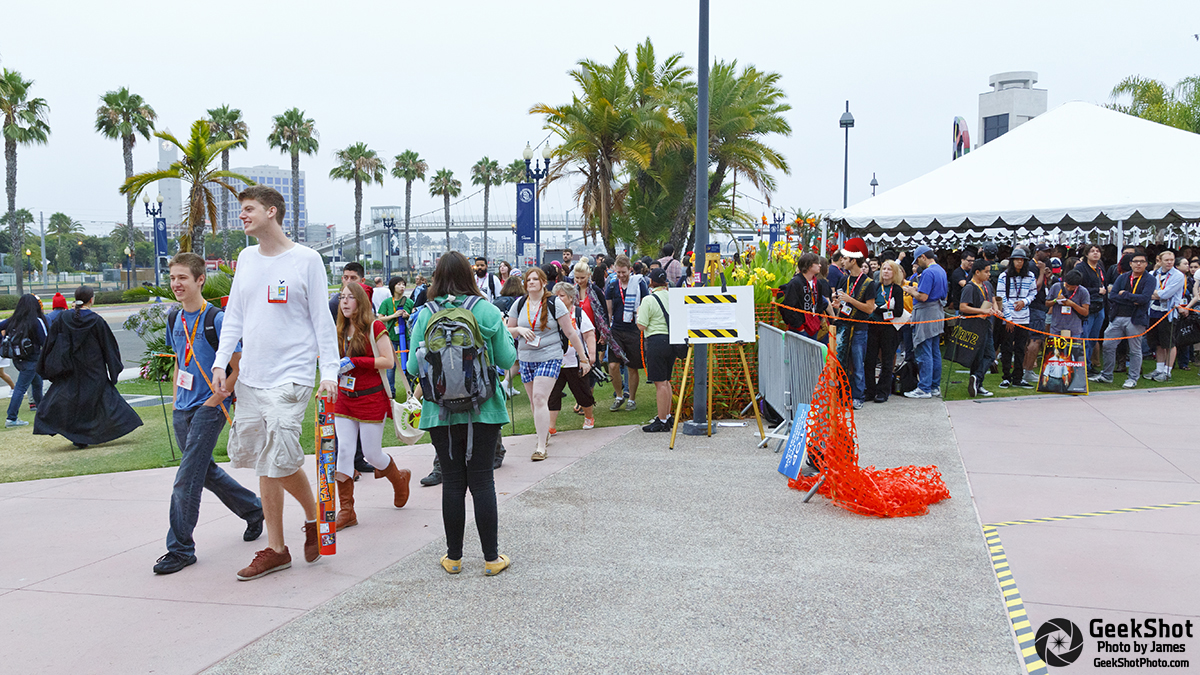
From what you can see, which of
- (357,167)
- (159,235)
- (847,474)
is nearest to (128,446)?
(847,474)

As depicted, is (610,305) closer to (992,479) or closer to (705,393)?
(705,393)

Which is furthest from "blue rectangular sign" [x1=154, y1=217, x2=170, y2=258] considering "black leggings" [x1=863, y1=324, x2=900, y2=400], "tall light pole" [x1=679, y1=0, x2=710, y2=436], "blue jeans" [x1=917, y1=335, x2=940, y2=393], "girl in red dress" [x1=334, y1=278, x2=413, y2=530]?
"girl in red dress" [x1=334, y1=278, x2=413, y2=530]

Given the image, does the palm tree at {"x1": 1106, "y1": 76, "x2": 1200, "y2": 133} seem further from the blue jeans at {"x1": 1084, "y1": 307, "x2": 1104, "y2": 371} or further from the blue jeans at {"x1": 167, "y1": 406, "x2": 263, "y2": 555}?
the blue jeans at {"x1": 167, "y1": 406, "x2": 263, "y2": 555}

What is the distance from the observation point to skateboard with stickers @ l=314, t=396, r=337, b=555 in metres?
4.63

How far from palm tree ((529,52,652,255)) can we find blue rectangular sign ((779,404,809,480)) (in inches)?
689

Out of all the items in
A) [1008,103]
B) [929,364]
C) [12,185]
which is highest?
[1008,103]

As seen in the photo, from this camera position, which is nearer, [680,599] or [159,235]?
[680,599]

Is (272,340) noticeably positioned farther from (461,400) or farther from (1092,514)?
(1092,514)

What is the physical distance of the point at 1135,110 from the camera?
38812mm

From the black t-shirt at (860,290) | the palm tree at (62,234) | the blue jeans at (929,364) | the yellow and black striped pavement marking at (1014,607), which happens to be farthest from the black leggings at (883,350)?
the palm tree at (62,234)

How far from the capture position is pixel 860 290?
1018 cm

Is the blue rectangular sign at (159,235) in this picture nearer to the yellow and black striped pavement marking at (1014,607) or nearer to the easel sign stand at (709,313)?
the easel sign stand at (709,313)

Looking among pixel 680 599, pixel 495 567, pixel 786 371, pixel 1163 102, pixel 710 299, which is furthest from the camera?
pixel 1163 102

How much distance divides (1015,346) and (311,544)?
9824 millimetres
